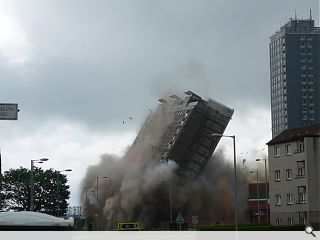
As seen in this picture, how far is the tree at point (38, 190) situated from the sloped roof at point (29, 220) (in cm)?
5807

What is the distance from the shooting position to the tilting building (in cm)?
7556

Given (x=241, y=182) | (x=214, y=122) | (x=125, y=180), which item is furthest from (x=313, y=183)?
(x=241, y=182)

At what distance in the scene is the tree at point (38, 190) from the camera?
Result: 6887 centimetres

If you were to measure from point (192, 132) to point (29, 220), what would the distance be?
219 feet

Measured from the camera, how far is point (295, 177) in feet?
252

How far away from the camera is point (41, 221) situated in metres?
8.78

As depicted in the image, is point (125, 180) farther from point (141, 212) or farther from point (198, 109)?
point (198, 109)

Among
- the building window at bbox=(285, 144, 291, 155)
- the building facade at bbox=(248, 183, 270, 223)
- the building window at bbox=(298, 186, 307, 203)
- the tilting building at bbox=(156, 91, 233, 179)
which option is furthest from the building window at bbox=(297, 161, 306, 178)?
the building facade at bbox=(248, 183, 270, 223)

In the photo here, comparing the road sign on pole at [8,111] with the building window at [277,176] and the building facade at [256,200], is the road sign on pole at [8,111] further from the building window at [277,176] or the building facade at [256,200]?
the building facade at [256,200]

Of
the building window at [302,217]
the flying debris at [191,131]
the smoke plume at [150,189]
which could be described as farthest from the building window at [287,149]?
the smoke plume at [150,189]

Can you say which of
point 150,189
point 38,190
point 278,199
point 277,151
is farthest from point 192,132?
point 150,189

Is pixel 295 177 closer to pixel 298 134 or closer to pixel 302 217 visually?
pixel 302 217

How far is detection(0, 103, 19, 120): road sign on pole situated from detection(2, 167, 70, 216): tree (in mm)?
42245
